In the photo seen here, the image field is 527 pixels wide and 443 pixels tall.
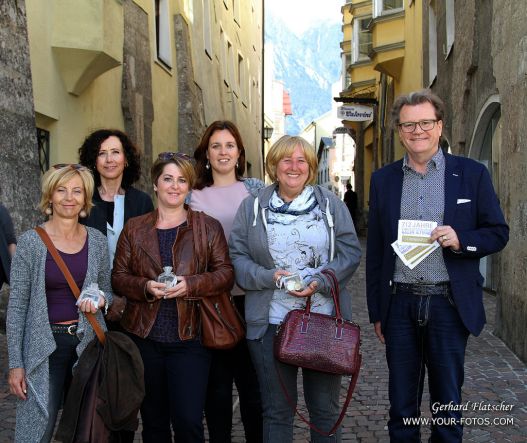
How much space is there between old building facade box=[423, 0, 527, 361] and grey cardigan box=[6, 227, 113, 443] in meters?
4.62

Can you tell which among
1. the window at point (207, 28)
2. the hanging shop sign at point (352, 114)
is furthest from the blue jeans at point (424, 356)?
the hanging shop sign at point (352, 114)

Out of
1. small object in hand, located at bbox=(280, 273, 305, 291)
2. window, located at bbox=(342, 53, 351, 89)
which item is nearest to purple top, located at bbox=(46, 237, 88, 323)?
small object in hand, located at bbox=(280, 273, 305, 291)

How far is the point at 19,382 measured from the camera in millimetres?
3338

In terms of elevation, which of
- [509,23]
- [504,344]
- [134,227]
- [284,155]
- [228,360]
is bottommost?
[504,344]

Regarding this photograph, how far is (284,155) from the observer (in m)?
3.62

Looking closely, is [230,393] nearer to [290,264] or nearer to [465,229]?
[290,264]

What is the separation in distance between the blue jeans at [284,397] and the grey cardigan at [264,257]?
0.12m

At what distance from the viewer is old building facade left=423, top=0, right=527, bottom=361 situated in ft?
21.6

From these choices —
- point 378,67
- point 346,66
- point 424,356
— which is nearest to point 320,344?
point 424,356

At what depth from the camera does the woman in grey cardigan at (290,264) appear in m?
3.54

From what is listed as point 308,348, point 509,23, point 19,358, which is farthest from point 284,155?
point 509,23

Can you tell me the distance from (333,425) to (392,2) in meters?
17.4

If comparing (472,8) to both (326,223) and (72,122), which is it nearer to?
(72,122)

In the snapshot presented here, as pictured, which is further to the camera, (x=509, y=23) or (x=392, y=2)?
(x=392, y=2)
